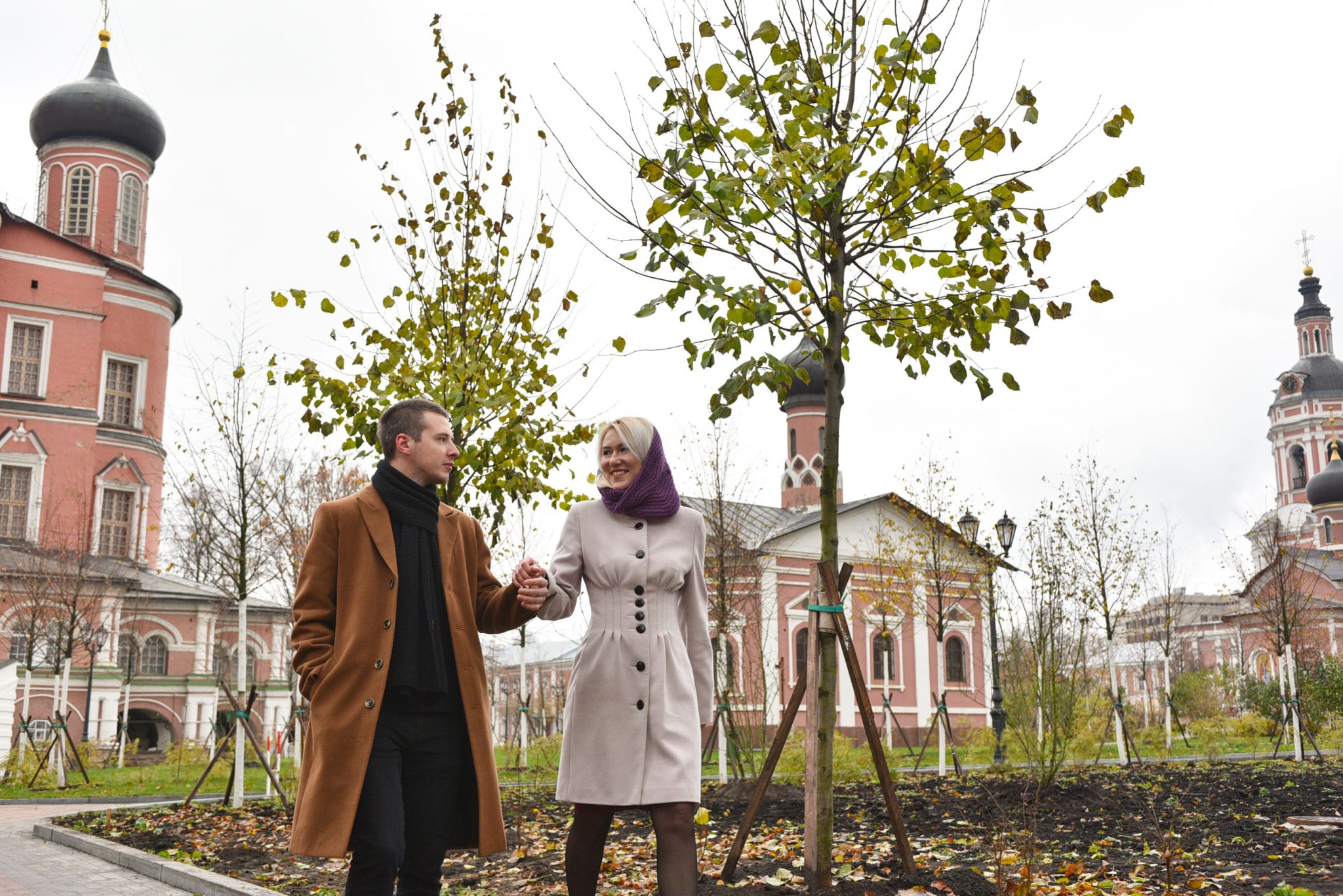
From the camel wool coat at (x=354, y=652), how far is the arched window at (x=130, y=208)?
46467mm

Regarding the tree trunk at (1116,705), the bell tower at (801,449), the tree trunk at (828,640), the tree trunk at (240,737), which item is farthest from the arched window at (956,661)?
the tree trunk at (828,640)

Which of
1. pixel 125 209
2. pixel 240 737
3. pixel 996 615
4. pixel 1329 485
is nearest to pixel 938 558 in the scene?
pixel 996 615

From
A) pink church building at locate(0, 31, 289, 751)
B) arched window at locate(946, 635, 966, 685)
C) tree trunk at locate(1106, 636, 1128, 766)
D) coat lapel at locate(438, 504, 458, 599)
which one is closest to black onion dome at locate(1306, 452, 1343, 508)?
arched window at locate(946, 635, 966, 685)

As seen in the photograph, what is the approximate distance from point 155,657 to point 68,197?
18407mm

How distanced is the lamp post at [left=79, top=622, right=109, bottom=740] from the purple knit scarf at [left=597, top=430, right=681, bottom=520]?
69.7 ft

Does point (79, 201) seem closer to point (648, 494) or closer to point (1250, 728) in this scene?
point (1250, 728)

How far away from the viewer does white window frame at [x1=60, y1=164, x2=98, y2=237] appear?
43781 mm

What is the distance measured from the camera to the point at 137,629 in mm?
37531

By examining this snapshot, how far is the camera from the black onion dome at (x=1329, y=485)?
74.4 meters

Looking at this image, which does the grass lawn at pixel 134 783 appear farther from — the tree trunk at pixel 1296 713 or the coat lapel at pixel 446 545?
the tree trunk at pixel 1296 713

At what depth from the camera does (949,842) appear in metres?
7.93

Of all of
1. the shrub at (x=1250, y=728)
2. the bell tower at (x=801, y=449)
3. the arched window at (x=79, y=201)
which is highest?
the arched window at (x=79, y=201)

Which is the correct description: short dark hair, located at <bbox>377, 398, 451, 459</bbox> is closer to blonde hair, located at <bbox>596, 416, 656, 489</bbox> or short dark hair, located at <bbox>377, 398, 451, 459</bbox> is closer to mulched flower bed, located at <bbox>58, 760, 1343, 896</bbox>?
blonde hair, located at <bbox>596, 416, 656, 489</bbox>

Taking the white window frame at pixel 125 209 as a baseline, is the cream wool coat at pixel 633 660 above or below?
below
